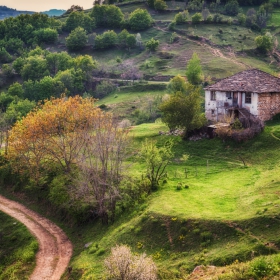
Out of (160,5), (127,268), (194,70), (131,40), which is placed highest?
(160,5)

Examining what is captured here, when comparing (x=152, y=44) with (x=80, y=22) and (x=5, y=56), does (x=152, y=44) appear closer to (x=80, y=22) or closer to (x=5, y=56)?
(x=80, y=22)

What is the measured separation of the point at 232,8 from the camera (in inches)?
5177

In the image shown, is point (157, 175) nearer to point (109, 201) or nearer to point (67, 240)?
point (109, 201)

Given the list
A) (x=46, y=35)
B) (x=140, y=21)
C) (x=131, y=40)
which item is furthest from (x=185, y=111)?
(x=46, y=35)

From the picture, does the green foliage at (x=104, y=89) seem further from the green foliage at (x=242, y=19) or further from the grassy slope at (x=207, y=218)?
the grassy slope at (x=207, y=218)

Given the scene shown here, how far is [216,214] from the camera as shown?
30750 millimetres

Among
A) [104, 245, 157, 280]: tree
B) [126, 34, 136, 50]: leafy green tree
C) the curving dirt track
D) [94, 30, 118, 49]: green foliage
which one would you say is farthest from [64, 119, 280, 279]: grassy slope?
[94, 30, 118, 49]: green foliage

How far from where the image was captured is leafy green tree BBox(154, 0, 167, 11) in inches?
5308

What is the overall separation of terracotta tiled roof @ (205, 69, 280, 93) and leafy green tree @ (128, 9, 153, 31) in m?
75.8

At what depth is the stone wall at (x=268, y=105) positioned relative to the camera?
50.3 meters

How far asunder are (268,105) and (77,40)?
79.9 metres

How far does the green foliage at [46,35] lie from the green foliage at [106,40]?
14.5 m

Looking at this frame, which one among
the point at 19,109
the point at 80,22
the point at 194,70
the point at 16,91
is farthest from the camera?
the point at 80,22

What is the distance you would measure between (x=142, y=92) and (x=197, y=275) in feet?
227
